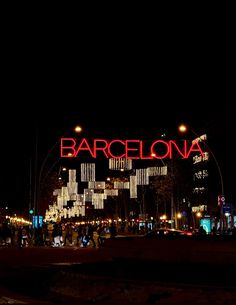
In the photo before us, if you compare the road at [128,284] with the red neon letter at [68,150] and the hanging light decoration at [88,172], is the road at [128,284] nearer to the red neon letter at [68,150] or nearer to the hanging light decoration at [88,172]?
the red neon letter at [68,150]

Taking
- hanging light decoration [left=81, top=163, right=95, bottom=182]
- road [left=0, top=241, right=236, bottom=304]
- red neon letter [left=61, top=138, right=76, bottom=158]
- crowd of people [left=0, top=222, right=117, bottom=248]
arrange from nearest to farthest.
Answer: road [left=0, top=241, right=236, bottom=304] → red neon letter [left=61, top=138, right=76, bottom=158] → hanging light decoration [left=81, top=163, right=95, bottom=182] → crowd of people [left=0, top=222, right=117, bottom=248]

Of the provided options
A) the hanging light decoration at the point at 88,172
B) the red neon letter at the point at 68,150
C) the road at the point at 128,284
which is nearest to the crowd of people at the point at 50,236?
the hanging light decoration at the point at 88,172

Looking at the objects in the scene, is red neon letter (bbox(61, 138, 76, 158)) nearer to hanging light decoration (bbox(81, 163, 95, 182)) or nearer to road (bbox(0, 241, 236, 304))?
hanging light decoration (bbox(81, 163, 95, 182))

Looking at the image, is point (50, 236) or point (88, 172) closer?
point (88, 172)

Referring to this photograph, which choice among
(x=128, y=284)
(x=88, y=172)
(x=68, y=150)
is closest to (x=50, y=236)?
(x=88, y=172)

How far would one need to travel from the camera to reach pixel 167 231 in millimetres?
36312

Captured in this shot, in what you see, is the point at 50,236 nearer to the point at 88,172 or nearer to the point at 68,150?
the point at 88,172

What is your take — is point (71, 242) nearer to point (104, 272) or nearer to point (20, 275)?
point (20, 275)

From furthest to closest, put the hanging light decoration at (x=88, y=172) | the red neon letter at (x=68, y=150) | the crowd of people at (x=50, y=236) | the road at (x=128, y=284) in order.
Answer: the crowd of people at (x=50, y=236) → the hanging light decoration at (x=88, y=172) → the red neon letter at (x=68, y=150) → the road at (x=128, y=284)

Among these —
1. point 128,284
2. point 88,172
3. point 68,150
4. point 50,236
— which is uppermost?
point 68,150

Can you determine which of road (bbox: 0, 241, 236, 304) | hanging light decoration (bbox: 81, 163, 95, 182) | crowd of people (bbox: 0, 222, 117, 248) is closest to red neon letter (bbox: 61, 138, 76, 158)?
hanging light decoration (bbox: 81, 163, 95, 182)

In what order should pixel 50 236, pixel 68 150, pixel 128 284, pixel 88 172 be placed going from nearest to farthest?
pixel 128 284 → pixel 68 150 → pixel 88 172 → pixel 50 236

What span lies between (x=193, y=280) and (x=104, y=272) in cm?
349

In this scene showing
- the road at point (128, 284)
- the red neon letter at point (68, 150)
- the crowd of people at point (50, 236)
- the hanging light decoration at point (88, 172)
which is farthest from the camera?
the crowd of people at point (50, 236)
